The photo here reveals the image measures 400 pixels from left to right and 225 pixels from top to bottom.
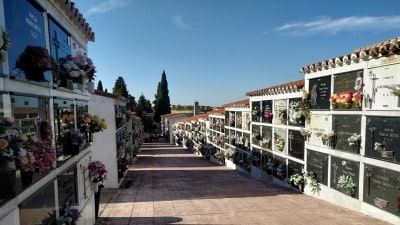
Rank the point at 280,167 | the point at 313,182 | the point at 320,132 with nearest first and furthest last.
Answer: the point at 320,132
the point at 313,182
the point at 280,167

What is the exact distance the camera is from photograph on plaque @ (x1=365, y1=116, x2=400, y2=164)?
22.5 ft

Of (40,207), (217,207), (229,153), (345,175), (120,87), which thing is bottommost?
(229,153)

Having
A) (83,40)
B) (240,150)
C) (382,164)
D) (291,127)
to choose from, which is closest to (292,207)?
(382,164)

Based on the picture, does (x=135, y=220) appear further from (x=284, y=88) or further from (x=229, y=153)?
(x=229, y=153)

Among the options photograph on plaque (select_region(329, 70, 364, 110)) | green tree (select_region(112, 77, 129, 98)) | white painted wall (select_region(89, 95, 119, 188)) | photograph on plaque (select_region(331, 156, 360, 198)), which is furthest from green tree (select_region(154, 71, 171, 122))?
photograph on plaque (select_region(331, 156, 360, 198))

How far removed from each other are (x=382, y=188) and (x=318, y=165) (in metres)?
2.82

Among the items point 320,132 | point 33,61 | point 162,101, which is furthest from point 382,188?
point 162,101

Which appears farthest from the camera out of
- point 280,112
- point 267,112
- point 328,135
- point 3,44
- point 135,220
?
point 267,112

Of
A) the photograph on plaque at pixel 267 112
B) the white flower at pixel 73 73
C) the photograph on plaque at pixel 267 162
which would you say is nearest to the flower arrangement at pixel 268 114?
the photograph on plaque at pixel 267 112

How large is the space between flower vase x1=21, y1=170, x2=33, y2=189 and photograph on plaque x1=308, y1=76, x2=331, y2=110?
8.59 metres

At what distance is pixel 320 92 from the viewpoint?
9938mm

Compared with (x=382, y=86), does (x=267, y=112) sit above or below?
below

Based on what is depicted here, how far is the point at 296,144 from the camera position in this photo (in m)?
11.6

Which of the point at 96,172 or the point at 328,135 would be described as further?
the point at 328,135
